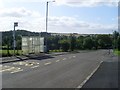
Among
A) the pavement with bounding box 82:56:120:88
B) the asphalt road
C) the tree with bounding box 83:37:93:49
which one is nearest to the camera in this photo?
the asphalt road

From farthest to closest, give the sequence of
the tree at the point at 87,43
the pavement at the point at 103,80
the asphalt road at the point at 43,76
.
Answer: the tree at the point at 87,43, the pavement at the point at 103,80, the asphalt road at the point at 43,76

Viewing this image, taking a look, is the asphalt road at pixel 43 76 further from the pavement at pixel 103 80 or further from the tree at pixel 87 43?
the tree at pixel 87 43

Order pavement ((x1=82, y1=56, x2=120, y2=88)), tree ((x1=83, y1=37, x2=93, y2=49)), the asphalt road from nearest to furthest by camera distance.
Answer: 1. the asphalt road
2. pavement ((x1=82, y1=56, x2=120, y2=88))
3. tree ((x1=83, y1=37, x2=93, y2=49))

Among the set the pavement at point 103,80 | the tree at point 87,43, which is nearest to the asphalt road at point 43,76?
the pavement at point 103,80

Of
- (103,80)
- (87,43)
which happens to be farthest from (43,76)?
(87,43)

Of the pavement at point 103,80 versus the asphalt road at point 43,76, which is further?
the pavement at point 103,80

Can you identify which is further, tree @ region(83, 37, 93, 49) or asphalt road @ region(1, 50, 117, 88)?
tree @ region(83, 37, 93, 49)

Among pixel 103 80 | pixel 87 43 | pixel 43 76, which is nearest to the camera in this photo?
pixel 103 80

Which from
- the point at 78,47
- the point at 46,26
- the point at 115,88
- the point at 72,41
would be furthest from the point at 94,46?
the point at 115,88

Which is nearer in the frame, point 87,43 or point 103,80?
point 103,80

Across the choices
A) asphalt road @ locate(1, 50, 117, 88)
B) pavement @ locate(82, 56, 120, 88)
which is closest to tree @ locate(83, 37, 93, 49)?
asphalt road @ locate(1, 50, 117, 88)

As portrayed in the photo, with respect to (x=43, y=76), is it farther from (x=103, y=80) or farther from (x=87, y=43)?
(x=87, y=43)

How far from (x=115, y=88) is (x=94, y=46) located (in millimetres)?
153660

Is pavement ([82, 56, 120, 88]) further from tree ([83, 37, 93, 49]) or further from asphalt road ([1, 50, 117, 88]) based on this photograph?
tree ([83, 37, 93, 49])
